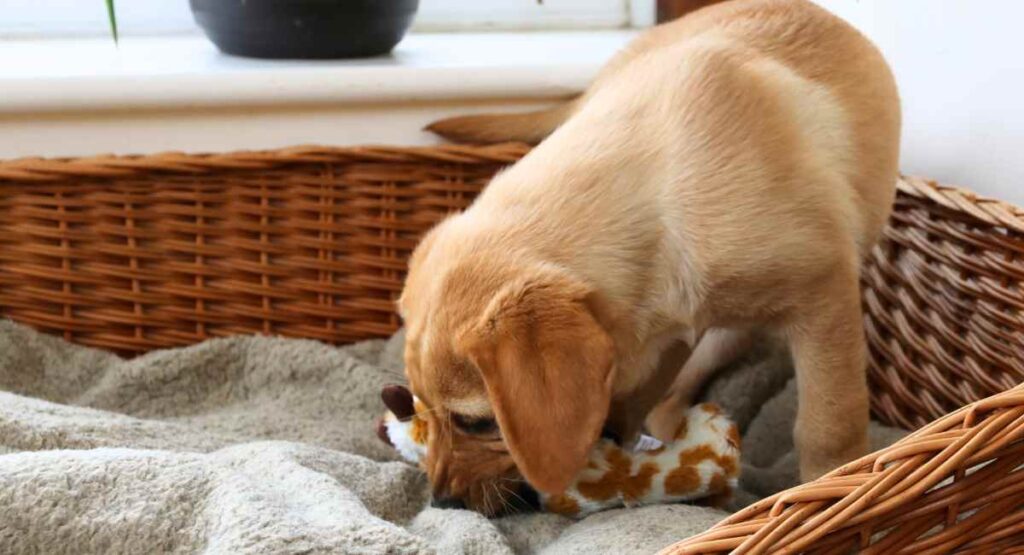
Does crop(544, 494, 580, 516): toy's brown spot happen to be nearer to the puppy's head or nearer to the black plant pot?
the puppy's head

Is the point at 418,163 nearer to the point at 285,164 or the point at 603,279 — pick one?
A: the point at 285,164

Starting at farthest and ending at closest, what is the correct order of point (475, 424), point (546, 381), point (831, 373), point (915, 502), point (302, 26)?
point (302, 26)
point (831, 373)
point (475, 424)
point (546, 381)
point (915, 502)

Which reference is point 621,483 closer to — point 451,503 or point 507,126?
point 451,503

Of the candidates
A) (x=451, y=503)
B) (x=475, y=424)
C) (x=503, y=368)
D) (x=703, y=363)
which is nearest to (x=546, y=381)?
(x=503, y=368)

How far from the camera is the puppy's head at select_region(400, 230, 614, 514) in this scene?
111cm

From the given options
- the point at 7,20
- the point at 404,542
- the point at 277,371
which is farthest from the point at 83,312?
the point at 404,542

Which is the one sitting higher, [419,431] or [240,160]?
[240,160]

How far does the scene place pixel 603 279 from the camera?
1.24m

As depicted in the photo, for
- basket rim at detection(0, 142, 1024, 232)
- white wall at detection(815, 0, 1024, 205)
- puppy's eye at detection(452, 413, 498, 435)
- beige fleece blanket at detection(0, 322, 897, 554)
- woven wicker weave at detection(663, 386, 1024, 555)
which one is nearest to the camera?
woven wicker weave at detection(663, 386, 1024, 555)

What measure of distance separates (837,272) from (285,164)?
0.93 metres

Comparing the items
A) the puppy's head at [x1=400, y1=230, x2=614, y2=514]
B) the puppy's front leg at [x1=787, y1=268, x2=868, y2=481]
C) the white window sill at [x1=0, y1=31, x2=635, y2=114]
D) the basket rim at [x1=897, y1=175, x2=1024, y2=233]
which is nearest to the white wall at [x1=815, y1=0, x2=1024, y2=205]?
the basket rim at [x1=897, y1=175, x2=1024, y2=233]

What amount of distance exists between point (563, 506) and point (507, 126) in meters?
0.76

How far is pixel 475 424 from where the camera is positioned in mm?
1271

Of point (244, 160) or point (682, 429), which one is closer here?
point (682, 429)
